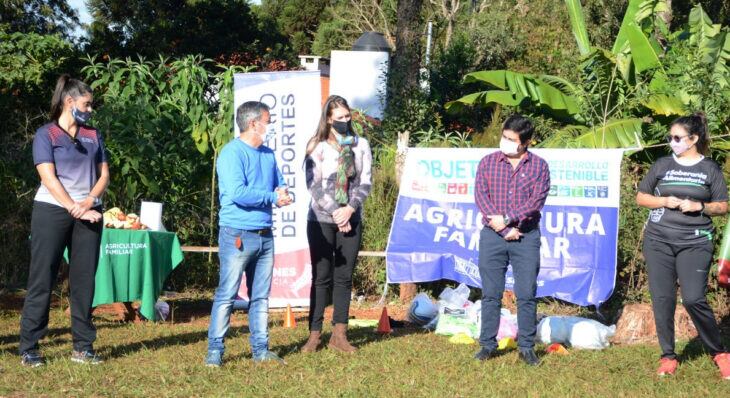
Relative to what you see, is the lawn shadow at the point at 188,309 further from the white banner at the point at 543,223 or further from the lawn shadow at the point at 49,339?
the white banner at the point at 543,223

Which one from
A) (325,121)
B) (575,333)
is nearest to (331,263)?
(325,121)

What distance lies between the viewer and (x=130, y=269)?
938 centimetres

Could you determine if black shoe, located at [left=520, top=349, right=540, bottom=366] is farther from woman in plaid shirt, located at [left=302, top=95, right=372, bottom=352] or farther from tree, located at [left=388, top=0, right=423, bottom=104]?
tree, located at [left=388, top=0, right=423, bottom=104]

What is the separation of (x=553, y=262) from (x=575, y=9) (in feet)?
23.5

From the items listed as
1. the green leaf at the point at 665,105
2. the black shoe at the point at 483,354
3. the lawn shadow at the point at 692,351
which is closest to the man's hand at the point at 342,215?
the black shoe at the point at 483,354

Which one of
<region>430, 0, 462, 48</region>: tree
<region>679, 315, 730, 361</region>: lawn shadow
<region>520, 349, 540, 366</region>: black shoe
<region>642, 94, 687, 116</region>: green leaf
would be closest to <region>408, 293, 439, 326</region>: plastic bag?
<region>520, 349, 540, 366</region>: black shoe

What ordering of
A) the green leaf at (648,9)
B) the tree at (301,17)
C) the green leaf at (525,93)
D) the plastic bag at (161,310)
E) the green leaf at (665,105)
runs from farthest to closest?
the tree at (301,17) < the green leaf at (648,9) < the green leaf at (525,93) < the green leaf at (665,105) < the plastic bag at (161,310)

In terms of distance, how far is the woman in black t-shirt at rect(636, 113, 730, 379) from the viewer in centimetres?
686

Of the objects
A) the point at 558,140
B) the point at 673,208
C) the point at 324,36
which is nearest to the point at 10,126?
the point at 558,140

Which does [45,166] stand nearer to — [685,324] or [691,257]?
[691,257]

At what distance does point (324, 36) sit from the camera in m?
48.7

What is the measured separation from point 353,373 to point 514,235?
64.1 inches

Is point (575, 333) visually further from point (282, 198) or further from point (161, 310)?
Result: point (161, 310)

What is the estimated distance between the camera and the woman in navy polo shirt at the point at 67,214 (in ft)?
22.3
